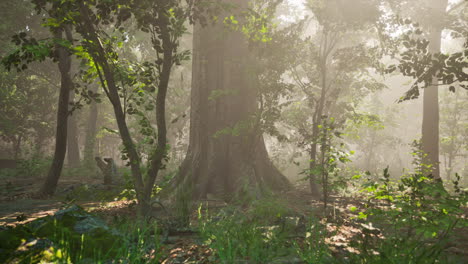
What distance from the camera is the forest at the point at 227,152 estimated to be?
2998 mm

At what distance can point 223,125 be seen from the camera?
873 centimetres

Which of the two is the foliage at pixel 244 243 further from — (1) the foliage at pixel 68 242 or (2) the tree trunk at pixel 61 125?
(2) the tree trunk at pixel 61 125

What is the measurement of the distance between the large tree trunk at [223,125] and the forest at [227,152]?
4cm

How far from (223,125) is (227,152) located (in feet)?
2.62

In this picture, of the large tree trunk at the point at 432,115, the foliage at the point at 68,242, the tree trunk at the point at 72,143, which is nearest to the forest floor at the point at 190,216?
the foliage at the point at 68,242

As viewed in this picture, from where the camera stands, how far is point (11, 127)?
17.0 metres

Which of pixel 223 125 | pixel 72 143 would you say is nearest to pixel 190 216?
pixel 223 125

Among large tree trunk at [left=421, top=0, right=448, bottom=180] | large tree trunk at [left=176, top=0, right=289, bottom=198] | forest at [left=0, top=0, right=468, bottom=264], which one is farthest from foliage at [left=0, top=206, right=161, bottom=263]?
large tree trunk at [left=421, top=0, right=448, bottom=180]

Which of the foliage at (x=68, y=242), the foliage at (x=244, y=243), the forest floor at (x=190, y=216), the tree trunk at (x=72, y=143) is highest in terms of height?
the tree trunk at (x=72, y=143)

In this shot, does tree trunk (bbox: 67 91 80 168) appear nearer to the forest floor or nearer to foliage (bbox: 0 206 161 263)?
the forest floor

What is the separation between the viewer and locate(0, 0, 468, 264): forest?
300cm

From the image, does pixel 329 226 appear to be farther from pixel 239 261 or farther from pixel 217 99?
pixel 217 99

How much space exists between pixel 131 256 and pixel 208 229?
1329 mm

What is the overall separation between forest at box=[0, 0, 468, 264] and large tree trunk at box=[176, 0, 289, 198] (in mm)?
38
